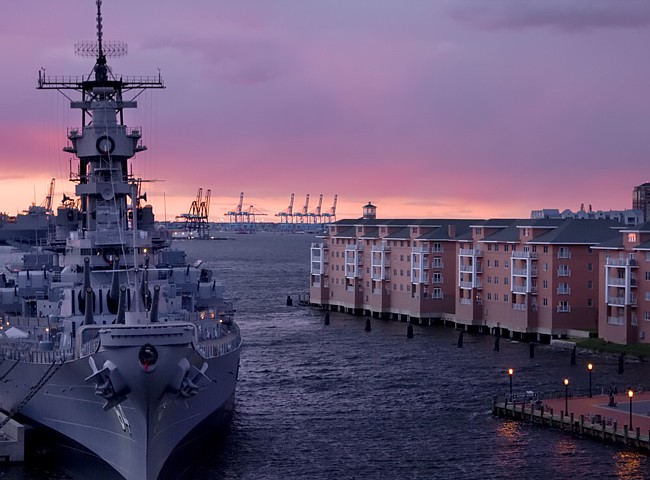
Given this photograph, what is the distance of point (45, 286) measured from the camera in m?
46.2

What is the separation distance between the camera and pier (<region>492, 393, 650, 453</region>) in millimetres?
41438

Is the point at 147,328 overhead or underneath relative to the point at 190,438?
overhead

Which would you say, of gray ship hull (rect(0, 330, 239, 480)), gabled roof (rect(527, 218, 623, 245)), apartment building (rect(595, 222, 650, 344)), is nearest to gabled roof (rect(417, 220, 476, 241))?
gabled roof (rect(527, 218, 623, 245))

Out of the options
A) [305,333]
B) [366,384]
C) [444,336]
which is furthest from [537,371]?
[305,333]

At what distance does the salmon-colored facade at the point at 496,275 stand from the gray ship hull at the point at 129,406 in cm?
3252

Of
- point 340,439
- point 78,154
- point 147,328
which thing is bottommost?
point 340,439

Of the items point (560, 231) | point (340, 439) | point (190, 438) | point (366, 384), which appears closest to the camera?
point (190, 438)

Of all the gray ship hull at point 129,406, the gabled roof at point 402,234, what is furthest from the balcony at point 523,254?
the gray ship hull at point 129,406

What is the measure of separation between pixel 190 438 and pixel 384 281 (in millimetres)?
53502

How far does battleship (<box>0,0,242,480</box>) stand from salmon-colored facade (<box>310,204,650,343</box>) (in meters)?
26.9

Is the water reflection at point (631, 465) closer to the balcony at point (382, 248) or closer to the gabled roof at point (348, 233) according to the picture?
the balcony at point (382, 248)

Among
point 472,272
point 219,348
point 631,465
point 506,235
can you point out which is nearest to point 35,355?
point 219,348

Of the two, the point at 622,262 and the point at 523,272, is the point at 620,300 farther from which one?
the point at 523,272

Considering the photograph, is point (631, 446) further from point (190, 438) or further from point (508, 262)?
point (508, 262)
